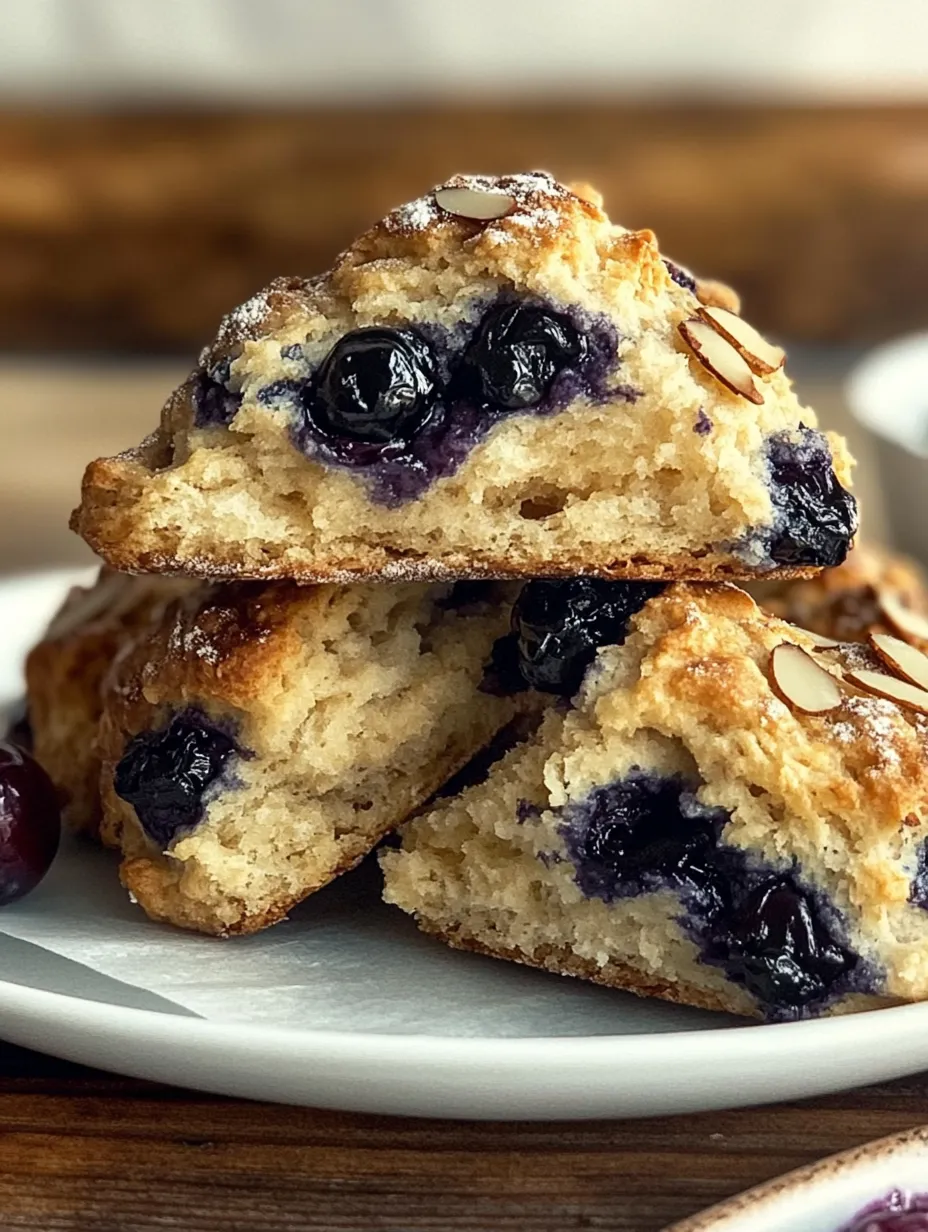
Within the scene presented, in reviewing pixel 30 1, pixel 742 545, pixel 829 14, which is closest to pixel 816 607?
pixel 742 545

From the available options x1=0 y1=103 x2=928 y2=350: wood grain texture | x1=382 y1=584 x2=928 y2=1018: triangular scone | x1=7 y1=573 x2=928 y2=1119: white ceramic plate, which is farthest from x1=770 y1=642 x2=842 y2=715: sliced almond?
x1=0 y1=103 x2=928 y2=350: wood grain texture

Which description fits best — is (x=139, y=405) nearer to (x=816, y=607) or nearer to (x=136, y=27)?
(x=136, y=27)

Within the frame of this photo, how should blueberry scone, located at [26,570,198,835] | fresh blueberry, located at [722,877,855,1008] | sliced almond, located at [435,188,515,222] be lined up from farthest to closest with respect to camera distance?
blueberry scone, located at [26,570,198,835] → sliced almond, located at [435,188,515,222] → fresh blueberry, located at [722,877,855,1008]

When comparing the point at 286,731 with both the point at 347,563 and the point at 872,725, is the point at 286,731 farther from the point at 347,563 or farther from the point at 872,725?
the point at 872,725

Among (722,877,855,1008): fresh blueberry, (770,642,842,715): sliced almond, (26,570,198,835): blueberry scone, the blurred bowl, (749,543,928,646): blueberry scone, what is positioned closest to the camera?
(722,877,855,1008): fresh blueberry

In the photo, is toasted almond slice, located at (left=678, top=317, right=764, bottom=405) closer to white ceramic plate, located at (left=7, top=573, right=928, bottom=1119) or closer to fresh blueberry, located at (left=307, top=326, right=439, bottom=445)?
fresh blueberry, located at (left=307, top=326, right=439, bottom=445)

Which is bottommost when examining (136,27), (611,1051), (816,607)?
(611,1051)

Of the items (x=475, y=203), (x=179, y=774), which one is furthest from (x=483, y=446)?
(x=179, y=774)

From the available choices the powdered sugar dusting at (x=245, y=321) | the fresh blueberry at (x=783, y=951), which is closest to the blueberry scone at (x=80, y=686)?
the powdered sugar dusting at (x=245, y=321)

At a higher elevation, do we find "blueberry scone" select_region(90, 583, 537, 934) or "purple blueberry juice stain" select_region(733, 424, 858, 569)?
"purple blueberry juice stain" select_region(733, 424, 858, 569)
